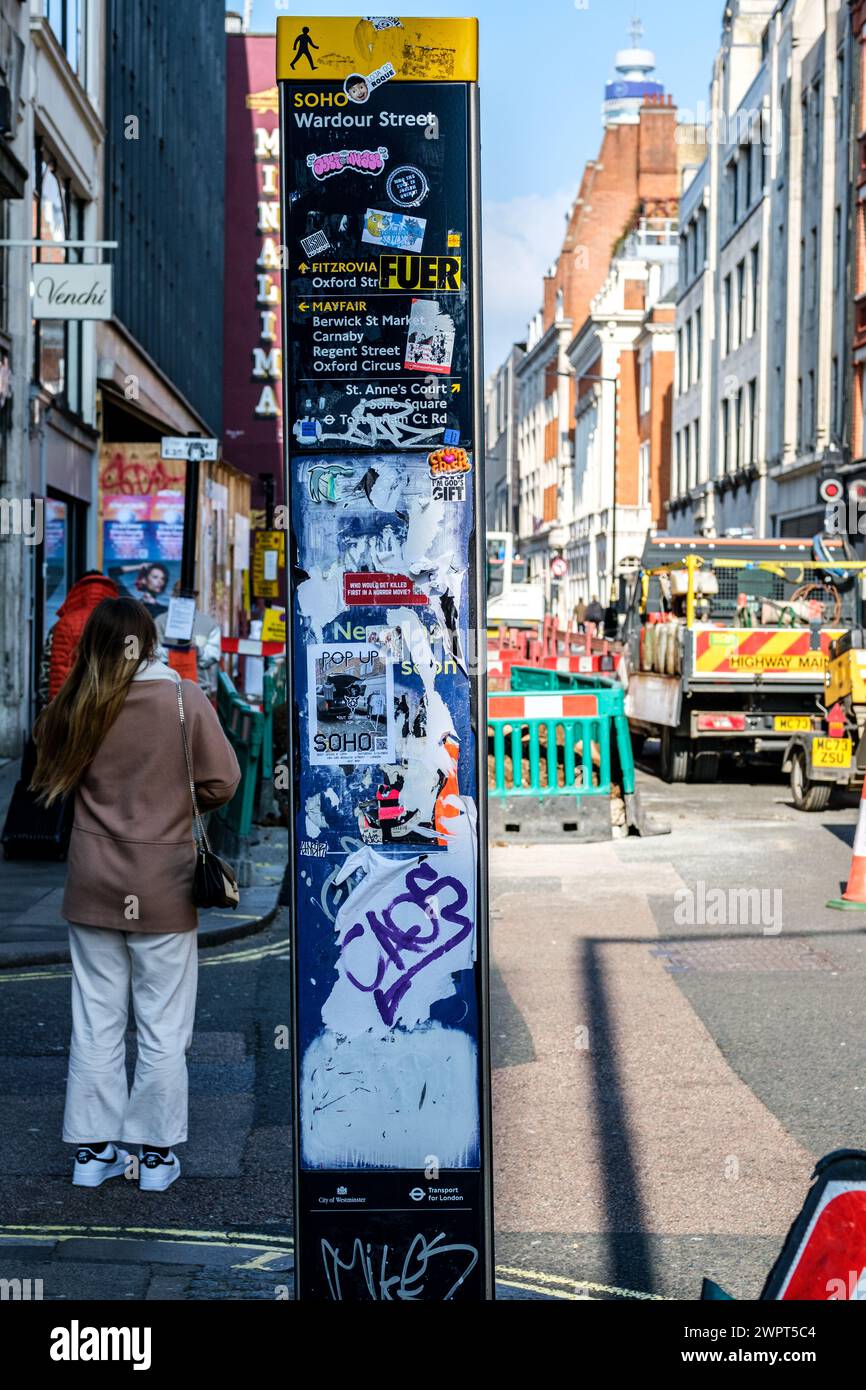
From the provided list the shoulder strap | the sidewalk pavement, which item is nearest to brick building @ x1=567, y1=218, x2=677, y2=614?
the sidewalk pavement

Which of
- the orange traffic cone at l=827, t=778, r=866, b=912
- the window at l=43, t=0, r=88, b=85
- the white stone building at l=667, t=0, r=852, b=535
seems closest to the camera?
the orange traffic cone at l=827, t=778, r=866, b=912

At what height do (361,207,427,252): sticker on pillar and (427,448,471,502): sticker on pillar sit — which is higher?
(361,207,427,252): sticker on pillar

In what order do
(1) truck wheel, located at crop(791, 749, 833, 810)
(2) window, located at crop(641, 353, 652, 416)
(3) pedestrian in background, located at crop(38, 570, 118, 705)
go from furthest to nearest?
(2) window, located at crop(641, 353, 652, 416) < (1) truck wheel, located at crop(791, 749, 833, 810) < (3) pedestrian in background, located at crop(38, 570, 118, 705)

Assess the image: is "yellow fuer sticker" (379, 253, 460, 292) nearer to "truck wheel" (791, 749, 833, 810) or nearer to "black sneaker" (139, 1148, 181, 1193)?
"black sneaker" (139, 1148, 181, 1193)

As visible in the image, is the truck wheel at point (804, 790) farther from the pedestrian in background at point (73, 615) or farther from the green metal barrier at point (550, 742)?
the pedestrian in background at point (73, 615)

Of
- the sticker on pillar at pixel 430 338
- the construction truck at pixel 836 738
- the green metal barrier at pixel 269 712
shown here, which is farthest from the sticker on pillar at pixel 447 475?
the construction truck at pixel 836 738

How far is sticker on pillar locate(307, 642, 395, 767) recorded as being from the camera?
3.73 metres

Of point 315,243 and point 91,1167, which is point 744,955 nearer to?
point 91,1167

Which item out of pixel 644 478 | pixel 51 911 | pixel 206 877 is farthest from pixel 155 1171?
pixel 644 478

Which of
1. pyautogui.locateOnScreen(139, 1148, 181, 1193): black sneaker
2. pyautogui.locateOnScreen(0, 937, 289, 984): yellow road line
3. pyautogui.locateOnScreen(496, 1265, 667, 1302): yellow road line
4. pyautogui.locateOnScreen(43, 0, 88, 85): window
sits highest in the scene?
pyautogui.locateOnScreen(43, 0, 88, 85): window

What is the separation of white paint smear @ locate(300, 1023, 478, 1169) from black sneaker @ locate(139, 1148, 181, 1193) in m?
2.04

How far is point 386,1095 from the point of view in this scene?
12.4ft

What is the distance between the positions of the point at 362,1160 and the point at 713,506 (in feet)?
184

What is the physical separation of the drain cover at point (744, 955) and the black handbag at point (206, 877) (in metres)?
4.15
